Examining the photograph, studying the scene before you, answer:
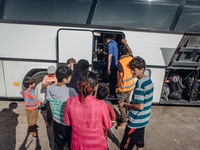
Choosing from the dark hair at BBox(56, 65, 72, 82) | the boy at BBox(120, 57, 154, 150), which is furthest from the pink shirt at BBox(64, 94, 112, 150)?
the boy at BBox(120, 57, 154, 150)

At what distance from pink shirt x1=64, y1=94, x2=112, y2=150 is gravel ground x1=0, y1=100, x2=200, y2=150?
2.04m

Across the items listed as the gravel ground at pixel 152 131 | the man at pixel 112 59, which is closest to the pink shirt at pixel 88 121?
the gravel ground at pixel 152 131

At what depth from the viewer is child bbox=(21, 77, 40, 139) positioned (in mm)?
4115

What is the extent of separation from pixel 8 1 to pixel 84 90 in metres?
3.94

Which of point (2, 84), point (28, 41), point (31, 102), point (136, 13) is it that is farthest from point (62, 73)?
point (2, 84)

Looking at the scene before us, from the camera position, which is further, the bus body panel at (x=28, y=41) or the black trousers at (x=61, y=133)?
the bus body panel at (x=28, y=41)

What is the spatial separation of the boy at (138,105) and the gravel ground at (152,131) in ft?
3.64

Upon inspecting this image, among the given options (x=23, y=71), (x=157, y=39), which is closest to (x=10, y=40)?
(x=23, y=71)

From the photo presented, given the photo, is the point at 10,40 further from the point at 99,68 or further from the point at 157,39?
the point at 157,39

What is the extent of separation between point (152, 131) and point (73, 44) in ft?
9.09

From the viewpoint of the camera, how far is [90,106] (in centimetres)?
232

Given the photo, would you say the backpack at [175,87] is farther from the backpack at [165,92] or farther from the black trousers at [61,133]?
the black trousers at [61,133]

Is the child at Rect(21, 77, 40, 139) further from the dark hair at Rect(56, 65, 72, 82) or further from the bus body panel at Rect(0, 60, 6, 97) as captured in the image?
the bus body panel at Rect(0, 60, 6, 97)

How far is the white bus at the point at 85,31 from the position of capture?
5113mm
